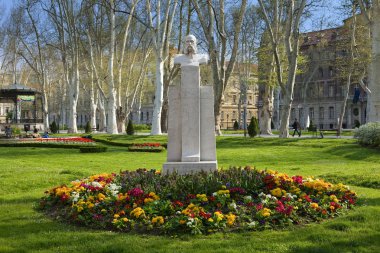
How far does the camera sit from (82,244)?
5977 mm

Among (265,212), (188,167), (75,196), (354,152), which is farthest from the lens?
(354,152)

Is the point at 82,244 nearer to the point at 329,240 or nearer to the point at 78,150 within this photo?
the point at 329,240

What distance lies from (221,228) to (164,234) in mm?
854

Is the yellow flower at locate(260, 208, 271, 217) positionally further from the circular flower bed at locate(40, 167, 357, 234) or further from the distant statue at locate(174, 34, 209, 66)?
the distant statue at locate(174, 34, 209, 66)

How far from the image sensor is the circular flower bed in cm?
676

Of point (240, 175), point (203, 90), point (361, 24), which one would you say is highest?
point (361, 24)

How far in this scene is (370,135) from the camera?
2122 centimetres

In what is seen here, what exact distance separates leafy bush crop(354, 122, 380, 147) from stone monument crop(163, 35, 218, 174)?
13.5 metres

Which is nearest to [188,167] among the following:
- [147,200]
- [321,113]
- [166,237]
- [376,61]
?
[147,200]

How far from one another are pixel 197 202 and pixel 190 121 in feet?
8.83

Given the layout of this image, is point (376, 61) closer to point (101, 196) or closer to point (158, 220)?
point (101, 196)

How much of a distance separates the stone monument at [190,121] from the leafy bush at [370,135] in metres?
13.5

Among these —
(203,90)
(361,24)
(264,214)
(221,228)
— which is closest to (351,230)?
(264,214)

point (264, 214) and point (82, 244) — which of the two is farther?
point (264, 214)
